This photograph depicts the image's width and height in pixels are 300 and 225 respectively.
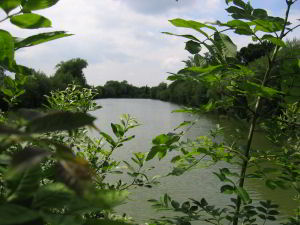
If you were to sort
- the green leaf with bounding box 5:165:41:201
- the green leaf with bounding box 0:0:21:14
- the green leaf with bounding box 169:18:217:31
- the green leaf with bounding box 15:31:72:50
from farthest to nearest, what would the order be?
the green leaf with bounding box 169:18:217:31 < the green leaf with bounding box 15:31:72:50 < the green leaf with bounding box 0:0:21:14 < the green leaf with bounding box 5:165:41:201

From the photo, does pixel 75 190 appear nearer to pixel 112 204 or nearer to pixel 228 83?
pixel 112 204

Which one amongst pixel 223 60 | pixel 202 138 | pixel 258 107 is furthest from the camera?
→ pixel 202 138

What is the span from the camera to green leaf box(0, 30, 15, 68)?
0.75 m

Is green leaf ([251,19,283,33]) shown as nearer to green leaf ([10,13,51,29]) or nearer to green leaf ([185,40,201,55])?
green leaf ([185,40,201,55])

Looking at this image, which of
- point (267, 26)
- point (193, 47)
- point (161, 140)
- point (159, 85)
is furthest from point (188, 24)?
point (159, 85)

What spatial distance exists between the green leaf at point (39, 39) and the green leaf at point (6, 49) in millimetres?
58

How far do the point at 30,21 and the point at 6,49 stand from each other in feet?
0.34

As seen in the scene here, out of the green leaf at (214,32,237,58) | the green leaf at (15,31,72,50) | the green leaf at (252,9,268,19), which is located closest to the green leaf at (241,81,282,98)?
the green leaf at (214,32,237,58)

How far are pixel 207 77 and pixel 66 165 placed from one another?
1264 mm

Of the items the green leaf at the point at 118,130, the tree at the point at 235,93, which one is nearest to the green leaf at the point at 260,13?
the tree at the point at 235,93

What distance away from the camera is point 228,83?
168cm

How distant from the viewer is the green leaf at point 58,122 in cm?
37

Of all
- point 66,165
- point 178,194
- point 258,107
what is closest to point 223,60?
point 258,107

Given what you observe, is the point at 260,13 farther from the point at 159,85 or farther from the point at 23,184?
the point at 159,85
